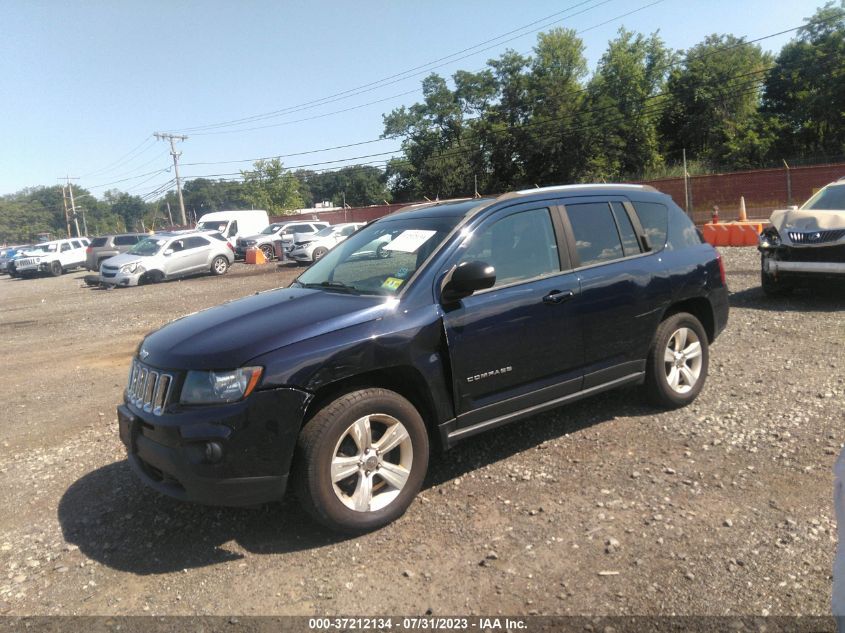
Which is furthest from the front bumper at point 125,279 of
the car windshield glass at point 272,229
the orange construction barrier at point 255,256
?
the car windshield glass at point 272,229

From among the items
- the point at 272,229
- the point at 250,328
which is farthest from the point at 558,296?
the point at 272,229

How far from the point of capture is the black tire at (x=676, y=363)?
4.84 metres

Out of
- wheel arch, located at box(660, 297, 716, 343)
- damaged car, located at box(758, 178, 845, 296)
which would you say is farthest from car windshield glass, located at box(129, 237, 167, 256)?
wheel arch, located at box(660, 297, 716, 343)

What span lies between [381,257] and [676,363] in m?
2.54

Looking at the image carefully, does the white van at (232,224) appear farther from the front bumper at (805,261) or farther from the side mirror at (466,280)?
the side mirror at (466,280)

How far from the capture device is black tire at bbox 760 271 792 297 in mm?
8961

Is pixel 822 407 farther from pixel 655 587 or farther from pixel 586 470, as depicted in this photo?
pixel 655 587

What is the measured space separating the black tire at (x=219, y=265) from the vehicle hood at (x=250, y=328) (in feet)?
62.5

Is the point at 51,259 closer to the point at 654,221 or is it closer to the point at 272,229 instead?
the point at 272,229

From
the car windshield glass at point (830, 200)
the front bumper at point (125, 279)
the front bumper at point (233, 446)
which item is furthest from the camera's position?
the front bumper at point (125, 279)

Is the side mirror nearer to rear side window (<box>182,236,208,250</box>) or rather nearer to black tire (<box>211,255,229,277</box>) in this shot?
rear side window (<box>182,236,208,250</box>)

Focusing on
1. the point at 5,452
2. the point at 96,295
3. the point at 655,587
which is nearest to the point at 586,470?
the point at 655,587

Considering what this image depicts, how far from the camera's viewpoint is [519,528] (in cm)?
347

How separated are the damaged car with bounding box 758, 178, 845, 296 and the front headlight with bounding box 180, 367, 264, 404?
26.3ft
